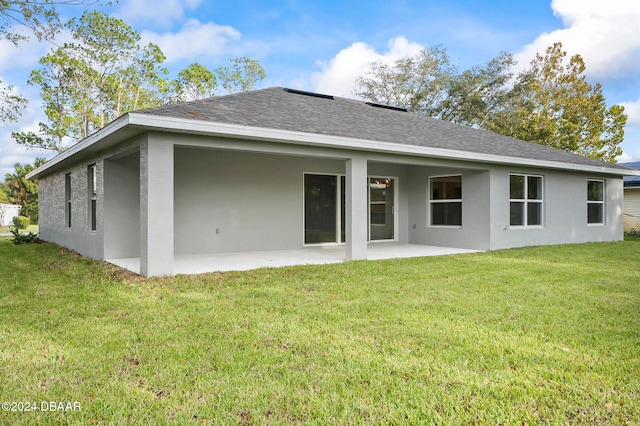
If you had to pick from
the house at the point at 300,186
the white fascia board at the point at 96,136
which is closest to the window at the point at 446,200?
the house at the point at 300,186

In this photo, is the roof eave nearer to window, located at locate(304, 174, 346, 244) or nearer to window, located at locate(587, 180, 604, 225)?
window, located at locate(304, 174, 346, 244)

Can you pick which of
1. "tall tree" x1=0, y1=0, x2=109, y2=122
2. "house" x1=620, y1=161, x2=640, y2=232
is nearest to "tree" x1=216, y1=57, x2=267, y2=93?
"tall tree" x1=0, y1=0, x2=109, y2=122

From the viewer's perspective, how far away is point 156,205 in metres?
6.73

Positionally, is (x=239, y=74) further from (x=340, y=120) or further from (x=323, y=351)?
(x=323, y=351)

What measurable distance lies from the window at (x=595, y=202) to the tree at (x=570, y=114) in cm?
830

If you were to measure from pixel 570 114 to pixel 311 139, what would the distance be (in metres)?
19.8

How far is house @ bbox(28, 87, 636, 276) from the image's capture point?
7.14 meters

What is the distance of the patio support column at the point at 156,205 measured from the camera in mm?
6684

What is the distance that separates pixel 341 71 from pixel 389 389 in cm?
2889

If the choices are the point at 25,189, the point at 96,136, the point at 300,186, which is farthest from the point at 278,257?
the point at 25,189

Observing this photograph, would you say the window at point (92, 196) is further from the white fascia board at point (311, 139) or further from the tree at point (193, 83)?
the tree at point (193, 83)

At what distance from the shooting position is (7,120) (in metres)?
11.1

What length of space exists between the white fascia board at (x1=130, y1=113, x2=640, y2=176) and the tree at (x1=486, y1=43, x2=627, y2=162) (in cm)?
1146

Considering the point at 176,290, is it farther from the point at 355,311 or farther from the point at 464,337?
the point at 464,337
